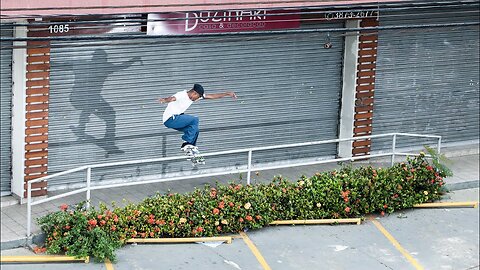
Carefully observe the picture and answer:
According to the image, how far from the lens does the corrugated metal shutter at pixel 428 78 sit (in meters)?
22.8

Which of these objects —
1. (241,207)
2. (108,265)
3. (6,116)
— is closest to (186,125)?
(241,207)

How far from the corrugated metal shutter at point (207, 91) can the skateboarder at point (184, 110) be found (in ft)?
2.37

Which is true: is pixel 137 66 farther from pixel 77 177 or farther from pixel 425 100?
pixel 425 100

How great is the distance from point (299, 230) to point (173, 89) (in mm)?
3390

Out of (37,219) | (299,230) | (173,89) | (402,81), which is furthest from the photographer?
(402,81)

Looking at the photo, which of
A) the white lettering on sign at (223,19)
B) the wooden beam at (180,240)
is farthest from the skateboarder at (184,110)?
the wooden beam at (180,240)

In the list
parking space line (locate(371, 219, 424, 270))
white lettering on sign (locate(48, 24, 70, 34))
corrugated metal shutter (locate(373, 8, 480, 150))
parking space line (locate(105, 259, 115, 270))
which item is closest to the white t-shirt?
white lettering on sign (locate(48, 24, 70, 34))

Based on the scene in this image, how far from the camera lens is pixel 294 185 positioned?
1958cm

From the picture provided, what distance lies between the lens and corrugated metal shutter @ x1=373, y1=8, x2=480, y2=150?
2284 centimetres

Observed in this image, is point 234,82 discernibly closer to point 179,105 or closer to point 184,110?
point 184,110

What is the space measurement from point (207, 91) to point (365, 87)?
3322mm

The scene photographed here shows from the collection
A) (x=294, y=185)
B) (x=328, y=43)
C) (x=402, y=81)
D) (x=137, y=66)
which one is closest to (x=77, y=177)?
(x=137, y=66)

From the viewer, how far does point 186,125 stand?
65.5 feet

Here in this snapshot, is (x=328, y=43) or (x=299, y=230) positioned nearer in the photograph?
(x=299, y=230)
